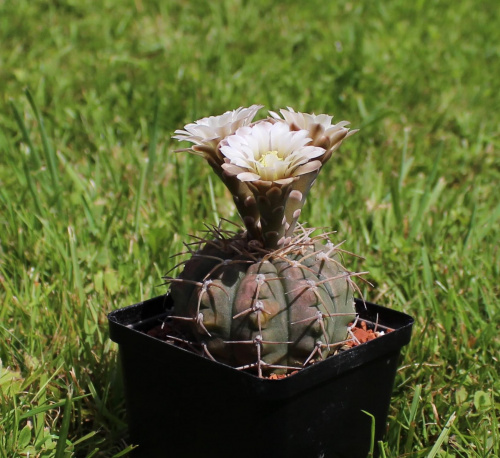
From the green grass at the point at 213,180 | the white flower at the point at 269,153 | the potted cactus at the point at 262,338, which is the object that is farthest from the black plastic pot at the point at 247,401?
the white flower at the point at 269,153

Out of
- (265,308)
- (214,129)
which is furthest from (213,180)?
(265,308)

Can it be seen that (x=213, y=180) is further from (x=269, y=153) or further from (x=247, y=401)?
(x=247, y=401)

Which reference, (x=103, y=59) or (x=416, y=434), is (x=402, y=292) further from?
(x=103, y=59)

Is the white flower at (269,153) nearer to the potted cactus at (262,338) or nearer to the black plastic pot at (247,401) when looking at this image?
Answer: the potted cactus at (262,338)

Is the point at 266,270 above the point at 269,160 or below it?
below

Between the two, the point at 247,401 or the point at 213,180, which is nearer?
the point at 247,401

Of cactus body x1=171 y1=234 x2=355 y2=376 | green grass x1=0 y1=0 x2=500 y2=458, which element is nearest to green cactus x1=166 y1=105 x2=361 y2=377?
cactus body x1=171 y1=234 x2=355 y2=376
